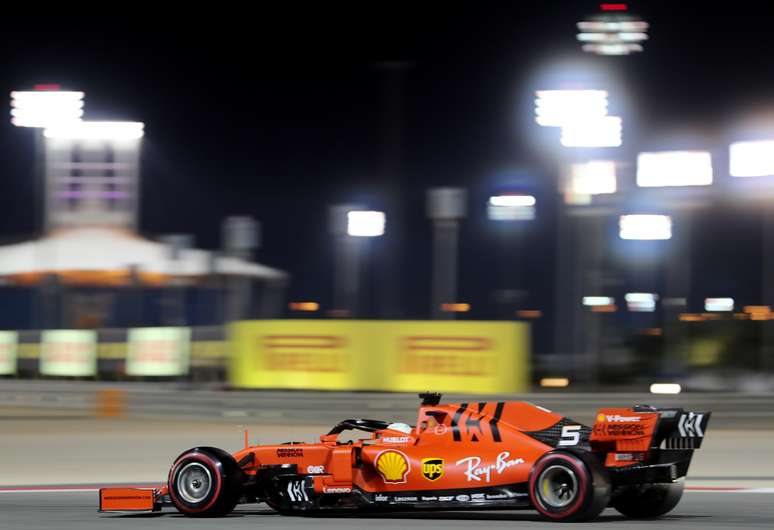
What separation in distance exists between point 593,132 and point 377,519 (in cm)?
2783

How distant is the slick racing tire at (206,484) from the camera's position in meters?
10.9

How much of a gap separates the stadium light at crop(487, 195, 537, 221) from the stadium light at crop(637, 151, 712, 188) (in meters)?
3.94

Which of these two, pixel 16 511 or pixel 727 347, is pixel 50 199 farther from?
pixel 16 511

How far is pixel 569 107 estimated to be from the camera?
37344 mm

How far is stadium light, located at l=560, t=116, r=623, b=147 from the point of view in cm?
3722

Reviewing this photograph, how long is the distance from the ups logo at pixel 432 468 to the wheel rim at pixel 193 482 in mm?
1849

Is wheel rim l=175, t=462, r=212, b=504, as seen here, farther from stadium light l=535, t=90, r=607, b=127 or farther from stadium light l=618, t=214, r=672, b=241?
stadium light l=618, t=214, r=672, b=241

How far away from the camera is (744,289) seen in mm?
99812

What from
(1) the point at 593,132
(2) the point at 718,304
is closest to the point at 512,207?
(1) the point at 593,132

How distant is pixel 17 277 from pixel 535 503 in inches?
1520

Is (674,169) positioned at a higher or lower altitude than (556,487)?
higher

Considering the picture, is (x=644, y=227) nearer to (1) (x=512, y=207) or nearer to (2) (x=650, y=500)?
(1) (x=512, y=207)

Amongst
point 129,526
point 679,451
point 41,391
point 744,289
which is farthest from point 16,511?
point 744,289

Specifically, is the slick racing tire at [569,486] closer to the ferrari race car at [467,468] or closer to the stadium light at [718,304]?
the ferrari race car at [467,468]
